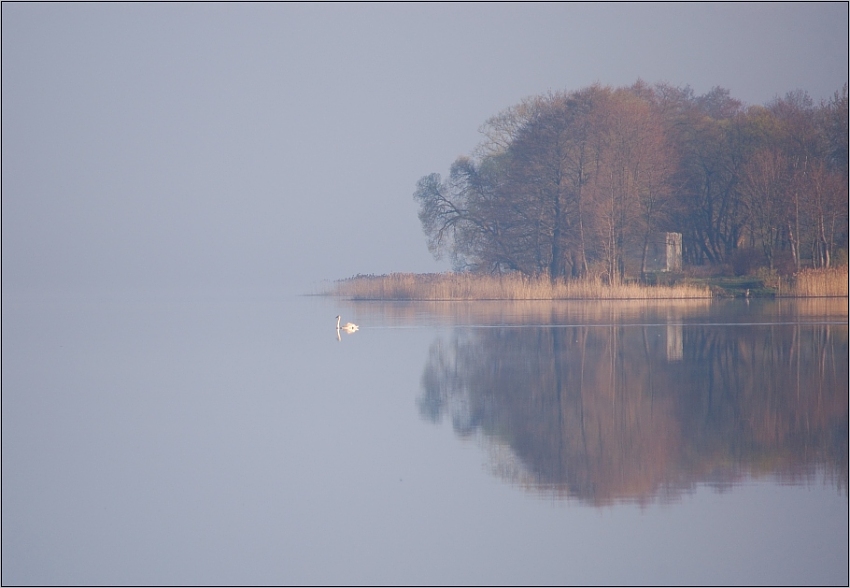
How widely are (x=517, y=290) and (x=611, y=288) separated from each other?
347cm

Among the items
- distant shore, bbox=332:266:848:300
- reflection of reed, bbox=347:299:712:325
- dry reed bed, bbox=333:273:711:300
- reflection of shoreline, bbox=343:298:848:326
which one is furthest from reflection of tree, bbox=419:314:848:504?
distant shore, bbox=332:266:848:300

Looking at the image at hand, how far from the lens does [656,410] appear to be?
30.1 ft

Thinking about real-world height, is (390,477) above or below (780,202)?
below

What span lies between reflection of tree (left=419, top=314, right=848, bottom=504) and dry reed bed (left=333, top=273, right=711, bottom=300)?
16.6 metres

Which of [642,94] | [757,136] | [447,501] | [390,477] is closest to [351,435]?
[390,477]

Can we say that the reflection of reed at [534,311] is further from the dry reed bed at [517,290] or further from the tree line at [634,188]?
the tree line at [634,188]

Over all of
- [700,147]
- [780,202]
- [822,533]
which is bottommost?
[822,533]

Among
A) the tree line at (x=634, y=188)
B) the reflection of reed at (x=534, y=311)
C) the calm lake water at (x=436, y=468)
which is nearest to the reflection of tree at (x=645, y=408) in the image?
the calm lake water at (x=436, y=468)

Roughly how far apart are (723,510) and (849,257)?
105 ft

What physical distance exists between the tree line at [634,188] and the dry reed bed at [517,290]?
1708 millimetres

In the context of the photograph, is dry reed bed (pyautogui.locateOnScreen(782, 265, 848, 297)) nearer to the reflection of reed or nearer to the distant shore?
the distant shore

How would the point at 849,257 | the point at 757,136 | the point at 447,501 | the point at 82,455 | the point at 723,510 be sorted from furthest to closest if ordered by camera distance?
1. the point at 757,136
2. the point at 849,257
3. the point at 82,455
4. the point at 447,501
5. the point at 723,510

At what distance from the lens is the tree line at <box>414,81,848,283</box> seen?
3556 centimetres

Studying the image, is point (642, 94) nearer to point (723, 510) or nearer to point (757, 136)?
point (757, 136)
